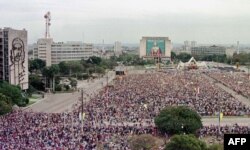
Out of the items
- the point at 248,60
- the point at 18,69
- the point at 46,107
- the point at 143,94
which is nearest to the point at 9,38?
the point at 18,69

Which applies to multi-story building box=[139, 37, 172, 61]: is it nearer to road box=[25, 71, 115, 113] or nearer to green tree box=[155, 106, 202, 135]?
road box=[25, 71, 115, 113]

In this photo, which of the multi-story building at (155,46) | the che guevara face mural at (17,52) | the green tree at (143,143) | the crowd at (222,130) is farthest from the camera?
the multi-story building at (155,46)

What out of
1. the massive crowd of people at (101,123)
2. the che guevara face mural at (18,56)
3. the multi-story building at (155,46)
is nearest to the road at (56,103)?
the massive crowd of people at (101,123)

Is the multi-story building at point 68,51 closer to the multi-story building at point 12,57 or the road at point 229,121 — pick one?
the multi-story building at point 12,57

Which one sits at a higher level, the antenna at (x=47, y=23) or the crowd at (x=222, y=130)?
the antenna at (x=47, y=23)

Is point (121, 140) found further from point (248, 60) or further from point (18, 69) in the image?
point (248, 60)

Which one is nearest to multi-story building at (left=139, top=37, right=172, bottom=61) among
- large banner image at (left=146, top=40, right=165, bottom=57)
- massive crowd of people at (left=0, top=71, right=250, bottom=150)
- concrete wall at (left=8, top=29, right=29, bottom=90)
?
large banner image at (left=146, top=40, right=165, bottom=57)

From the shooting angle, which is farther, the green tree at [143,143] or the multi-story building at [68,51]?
the multi-story building at [68,51]

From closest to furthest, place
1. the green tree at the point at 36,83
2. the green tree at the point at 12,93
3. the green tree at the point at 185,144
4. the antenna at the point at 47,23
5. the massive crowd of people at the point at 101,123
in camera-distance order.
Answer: the green tree at the point at 185,144 < the massive crowd of people at the point at 101,123 < the green tree at the point at 12,93 < the green tree at the point at 36,83 < the antenna at the point at 47,23
